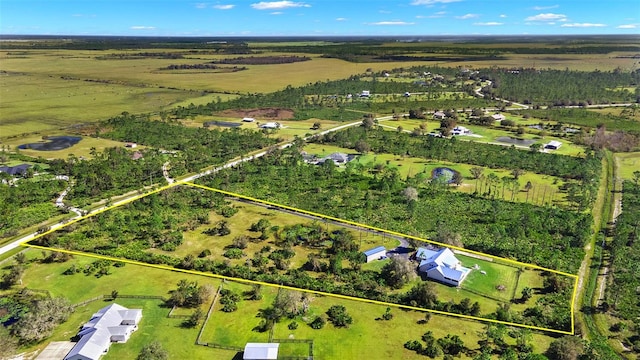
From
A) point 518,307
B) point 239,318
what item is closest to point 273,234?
point 239,318

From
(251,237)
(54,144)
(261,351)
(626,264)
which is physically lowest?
(626,264)

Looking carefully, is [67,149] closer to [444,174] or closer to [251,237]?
[251,237]

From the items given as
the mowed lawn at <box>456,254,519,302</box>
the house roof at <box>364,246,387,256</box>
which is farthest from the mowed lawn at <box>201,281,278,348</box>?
the mowed lawn at <box>456,254,519,302</box>

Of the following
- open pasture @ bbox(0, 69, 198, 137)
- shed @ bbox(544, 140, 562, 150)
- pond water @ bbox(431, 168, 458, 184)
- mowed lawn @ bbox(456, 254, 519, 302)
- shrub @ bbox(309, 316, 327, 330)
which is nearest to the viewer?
shrub @ bbox(309, 316, 327, 330)

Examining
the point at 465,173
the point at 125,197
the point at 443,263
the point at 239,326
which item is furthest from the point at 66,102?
the point at 443,263

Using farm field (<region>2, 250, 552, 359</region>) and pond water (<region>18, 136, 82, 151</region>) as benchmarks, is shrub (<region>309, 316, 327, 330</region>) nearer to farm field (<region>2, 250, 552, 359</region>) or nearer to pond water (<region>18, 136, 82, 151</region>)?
farm field (<region>2, 250, 552, 359</region>)

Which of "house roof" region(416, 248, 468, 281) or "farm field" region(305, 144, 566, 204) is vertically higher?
"farm field" region(305, 144, 566, 204)

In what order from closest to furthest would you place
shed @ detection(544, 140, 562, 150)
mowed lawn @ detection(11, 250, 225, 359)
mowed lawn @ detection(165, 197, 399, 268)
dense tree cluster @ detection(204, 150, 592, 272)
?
mowed lawn @ detection(11, 250, 225, 359) < mowed lawn @ detection(165, 197, 399, 268) < dense tree cluster @ detection(204, 150, 592, 272) < shed @ detection(544, 140, 562, 150)
